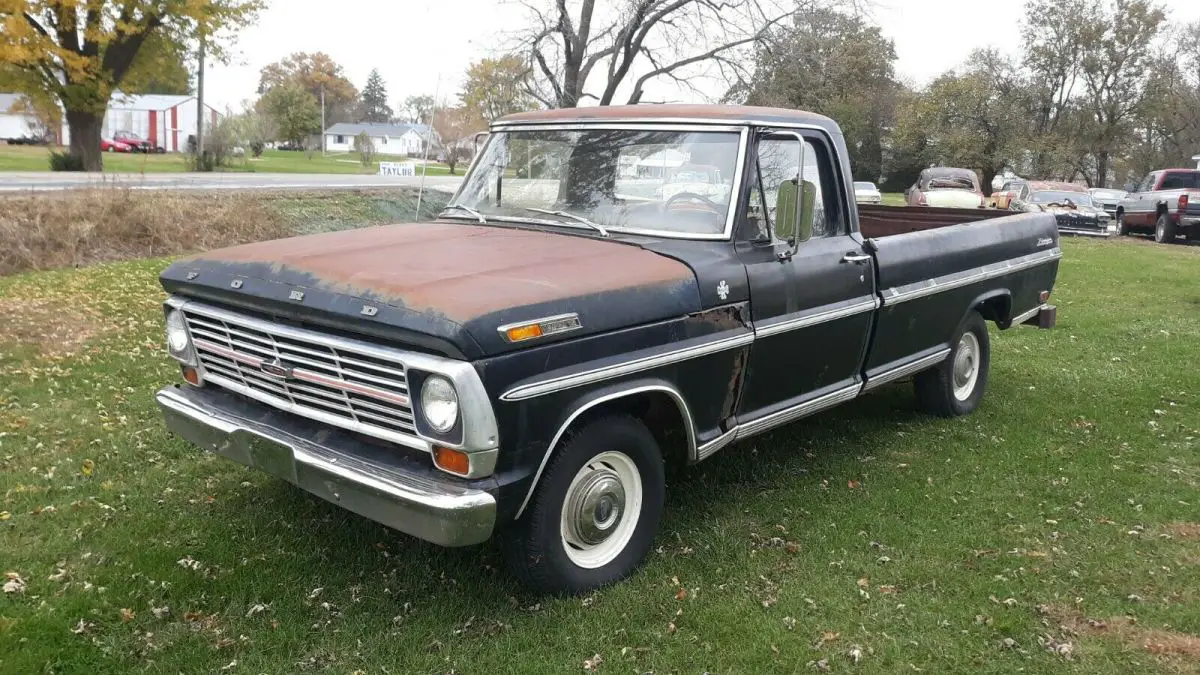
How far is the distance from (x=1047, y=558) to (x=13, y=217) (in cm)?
1198

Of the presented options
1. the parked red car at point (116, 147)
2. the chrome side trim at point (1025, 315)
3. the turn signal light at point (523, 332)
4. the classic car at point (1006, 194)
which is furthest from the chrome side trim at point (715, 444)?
the parked red car at point (116, 147)

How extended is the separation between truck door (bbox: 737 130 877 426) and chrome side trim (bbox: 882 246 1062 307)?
0.28 m

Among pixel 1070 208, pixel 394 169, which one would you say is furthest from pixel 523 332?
pixel 1070 208

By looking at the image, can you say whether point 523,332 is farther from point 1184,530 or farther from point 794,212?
point 1184,530

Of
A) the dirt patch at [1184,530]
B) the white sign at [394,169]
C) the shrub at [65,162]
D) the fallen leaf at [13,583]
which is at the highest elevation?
the white sign at [394,169]

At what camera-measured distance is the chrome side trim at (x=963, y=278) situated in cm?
544

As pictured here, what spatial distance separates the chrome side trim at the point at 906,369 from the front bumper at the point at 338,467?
293 centimetres

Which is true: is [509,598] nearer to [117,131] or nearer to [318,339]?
[318,339]

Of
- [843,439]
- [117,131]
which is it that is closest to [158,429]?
[843,439]

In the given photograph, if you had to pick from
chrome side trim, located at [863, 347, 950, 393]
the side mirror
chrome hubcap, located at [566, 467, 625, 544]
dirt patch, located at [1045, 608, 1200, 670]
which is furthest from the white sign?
dirt patch, located at [1045, 608, 1200, 670]

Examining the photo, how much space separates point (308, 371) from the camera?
3.68m

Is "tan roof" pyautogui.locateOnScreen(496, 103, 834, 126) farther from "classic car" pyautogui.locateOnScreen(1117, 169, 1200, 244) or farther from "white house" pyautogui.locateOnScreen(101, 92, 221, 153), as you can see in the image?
"white house" pyautogui.locateOnScreen(101, 92, 221, 153)

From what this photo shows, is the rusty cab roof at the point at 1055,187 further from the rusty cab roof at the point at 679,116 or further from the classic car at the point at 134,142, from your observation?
the classic car at the point at 134,142

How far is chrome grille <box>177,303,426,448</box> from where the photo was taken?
341cm
